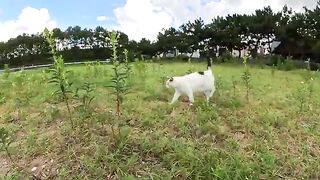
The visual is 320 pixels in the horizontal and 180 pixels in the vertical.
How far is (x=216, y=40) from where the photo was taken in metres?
17.6

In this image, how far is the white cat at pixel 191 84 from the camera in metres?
4.86

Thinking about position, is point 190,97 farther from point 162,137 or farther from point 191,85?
point 162,137

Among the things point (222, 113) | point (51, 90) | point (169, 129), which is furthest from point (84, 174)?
point (51, 90)

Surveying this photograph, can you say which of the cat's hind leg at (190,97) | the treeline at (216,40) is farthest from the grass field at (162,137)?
the treeline at (216,40)

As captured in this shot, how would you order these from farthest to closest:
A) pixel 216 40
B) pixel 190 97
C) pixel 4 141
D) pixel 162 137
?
1. pixel 216 40
2. pixel 190 97
3. pixel 162 137
4. pixel 4 141

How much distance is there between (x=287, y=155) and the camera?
3805mm

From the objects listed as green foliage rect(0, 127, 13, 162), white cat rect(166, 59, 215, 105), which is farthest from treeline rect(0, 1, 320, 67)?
green foliage rect(0, 127, 13, 162)

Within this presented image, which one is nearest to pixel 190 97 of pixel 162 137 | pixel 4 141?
pixel 162 137

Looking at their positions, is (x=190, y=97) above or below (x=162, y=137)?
above

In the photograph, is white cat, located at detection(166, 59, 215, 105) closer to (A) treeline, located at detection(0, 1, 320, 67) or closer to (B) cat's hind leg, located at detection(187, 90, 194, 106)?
(B) cat's hind leg, located at detection(187, 90, 194, 106)

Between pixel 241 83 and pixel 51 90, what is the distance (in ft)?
10.1

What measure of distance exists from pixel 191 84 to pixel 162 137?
1141 mm

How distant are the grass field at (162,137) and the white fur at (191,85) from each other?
0.14 m

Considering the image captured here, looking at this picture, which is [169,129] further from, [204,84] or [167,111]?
[204,84]
